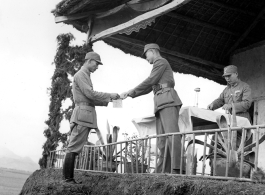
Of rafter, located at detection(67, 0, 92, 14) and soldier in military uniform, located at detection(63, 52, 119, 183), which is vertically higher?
rafter, located at detection(67, 0, 92, 14)

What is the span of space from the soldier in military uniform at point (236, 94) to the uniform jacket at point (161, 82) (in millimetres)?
1227

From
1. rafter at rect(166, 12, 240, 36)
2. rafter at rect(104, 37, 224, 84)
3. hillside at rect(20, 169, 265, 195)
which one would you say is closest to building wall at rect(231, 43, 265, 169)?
rafter at rect(166, 12, 240, 36)

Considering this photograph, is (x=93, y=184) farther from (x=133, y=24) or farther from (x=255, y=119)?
(x=255, y=119)

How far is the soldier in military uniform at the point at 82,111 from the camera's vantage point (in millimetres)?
6195

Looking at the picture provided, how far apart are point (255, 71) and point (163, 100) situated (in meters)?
4.61

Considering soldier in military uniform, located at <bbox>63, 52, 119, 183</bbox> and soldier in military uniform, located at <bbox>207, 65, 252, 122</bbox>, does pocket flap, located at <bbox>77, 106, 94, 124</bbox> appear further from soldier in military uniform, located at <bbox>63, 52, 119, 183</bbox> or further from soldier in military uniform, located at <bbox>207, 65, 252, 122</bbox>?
soldier in military uniform, located at <bbox>207, 65, 252, 122</bbox>

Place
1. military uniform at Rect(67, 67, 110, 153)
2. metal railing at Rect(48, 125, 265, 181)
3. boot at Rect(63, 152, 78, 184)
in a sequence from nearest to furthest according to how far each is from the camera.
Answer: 1. metal railing at Rect(48, 125, 265, 181)
2. boot at Rect(63, 152, 78, 184)
3. military uniform at Rect(67, 67, 110, 153)

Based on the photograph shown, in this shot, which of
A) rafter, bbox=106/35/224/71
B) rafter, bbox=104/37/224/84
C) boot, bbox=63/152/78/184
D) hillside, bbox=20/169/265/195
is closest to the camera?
hillside, bbox=20/169/265/195

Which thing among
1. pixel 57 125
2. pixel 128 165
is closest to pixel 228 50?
pixel 57 125

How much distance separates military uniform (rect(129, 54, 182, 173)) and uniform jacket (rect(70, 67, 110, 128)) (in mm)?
530

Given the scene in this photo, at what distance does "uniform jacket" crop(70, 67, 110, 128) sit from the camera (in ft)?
20.9

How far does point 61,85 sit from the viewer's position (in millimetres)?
10391

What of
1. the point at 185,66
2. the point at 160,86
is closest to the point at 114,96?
the point at 160,86

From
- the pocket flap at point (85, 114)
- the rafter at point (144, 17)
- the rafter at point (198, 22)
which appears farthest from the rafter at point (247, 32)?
the pocket flap at point (85, 114)
